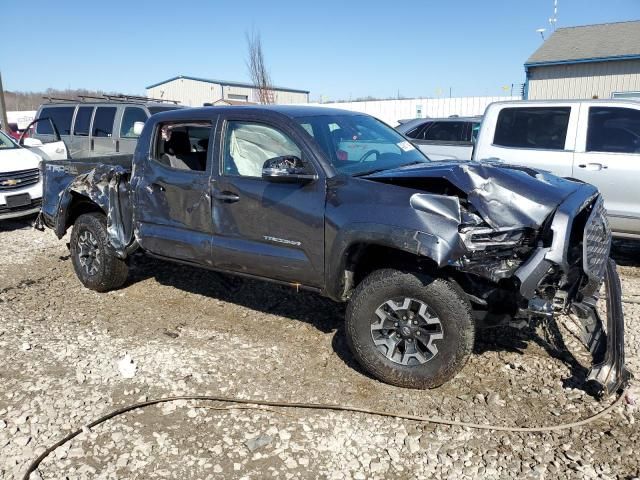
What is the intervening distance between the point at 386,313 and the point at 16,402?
8.25 feet

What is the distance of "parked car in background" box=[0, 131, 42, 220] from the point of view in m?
8.46

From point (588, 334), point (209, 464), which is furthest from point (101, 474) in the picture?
point (588, 334)

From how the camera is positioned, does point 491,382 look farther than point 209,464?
Yes

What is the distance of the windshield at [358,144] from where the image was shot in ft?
13.1

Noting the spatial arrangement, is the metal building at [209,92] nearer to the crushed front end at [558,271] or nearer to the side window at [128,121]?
the side window at [128,121]

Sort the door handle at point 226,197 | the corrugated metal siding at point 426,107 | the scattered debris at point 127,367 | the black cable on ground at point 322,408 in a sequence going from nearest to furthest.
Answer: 1. the black cable on ground at point 322,408
2. the scattered debris at point 127,367
3. the door handle at point 226,197
4. the corrugated metal siding at point 426,107

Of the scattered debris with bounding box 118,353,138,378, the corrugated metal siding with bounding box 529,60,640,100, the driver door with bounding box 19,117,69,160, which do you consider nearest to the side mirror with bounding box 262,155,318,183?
the scattered debris with bounding box 118,353,138,378

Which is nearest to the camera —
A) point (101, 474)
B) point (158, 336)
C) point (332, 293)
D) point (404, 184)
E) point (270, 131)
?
point (101, 474)

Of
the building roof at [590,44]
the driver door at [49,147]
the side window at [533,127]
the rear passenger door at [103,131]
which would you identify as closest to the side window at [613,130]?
the side window at [533,127]

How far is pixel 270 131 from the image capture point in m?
4.23

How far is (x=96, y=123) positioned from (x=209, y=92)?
25.1m

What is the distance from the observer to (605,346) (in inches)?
138

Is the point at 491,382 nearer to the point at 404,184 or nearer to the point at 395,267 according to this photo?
the point at 395,267

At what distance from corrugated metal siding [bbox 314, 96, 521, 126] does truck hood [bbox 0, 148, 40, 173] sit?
12893 millimetres
